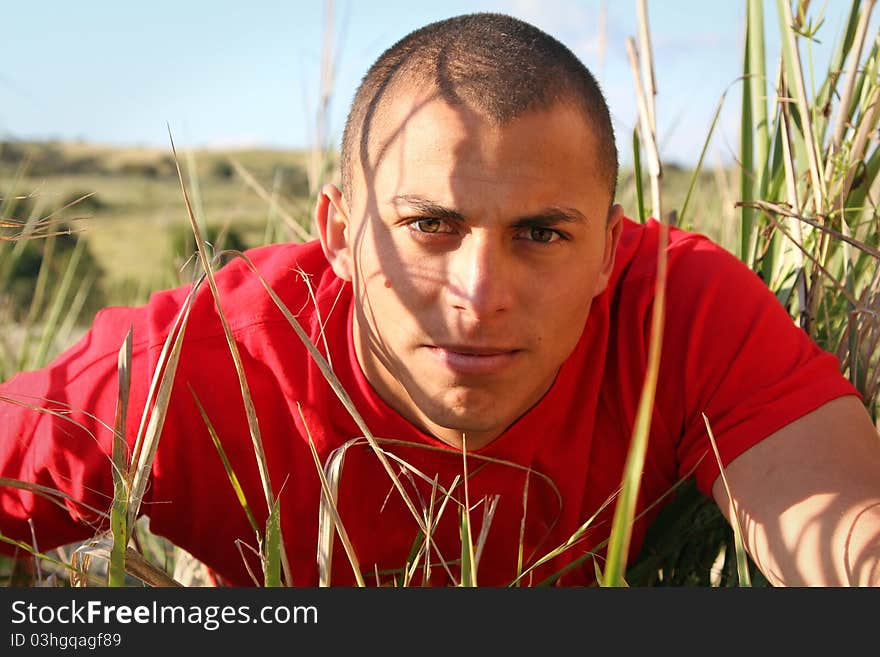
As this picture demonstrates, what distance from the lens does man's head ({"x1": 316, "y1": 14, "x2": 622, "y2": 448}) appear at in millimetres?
1408

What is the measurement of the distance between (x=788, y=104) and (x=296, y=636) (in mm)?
1440

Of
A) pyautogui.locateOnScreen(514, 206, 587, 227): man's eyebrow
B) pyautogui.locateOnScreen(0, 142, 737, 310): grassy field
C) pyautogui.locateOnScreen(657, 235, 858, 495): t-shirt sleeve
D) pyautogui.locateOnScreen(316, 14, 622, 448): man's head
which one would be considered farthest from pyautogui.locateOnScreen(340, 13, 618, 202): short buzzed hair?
pyautogui.locateOnScreen(0, 142, 737, 310): grassy field

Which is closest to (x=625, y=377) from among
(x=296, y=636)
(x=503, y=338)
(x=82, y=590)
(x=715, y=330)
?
(x=715, y=330)

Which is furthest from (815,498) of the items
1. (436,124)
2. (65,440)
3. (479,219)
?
(65,440)

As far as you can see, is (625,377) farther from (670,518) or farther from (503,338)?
(503,338)

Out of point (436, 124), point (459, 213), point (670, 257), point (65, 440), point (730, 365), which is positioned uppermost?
point (436, 124)

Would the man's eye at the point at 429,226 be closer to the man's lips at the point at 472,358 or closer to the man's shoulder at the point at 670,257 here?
the man's lips at the point at 472,358

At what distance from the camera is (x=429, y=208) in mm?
1422

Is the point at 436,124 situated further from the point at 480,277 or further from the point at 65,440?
the point at 65,440

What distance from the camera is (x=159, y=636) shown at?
43.4 inches

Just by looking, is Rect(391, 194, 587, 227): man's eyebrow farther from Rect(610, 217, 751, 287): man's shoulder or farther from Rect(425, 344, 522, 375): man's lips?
Rect(610, 217, 751, 287): man's shoulder

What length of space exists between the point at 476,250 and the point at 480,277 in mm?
43

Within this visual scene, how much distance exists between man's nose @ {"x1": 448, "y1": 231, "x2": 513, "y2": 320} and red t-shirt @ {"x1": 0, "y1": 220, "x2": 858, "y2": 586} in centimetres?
32

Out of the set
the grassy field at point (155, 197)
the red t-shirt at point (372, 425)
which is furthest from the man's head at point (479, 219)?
the grassy field at point (155, 197)
